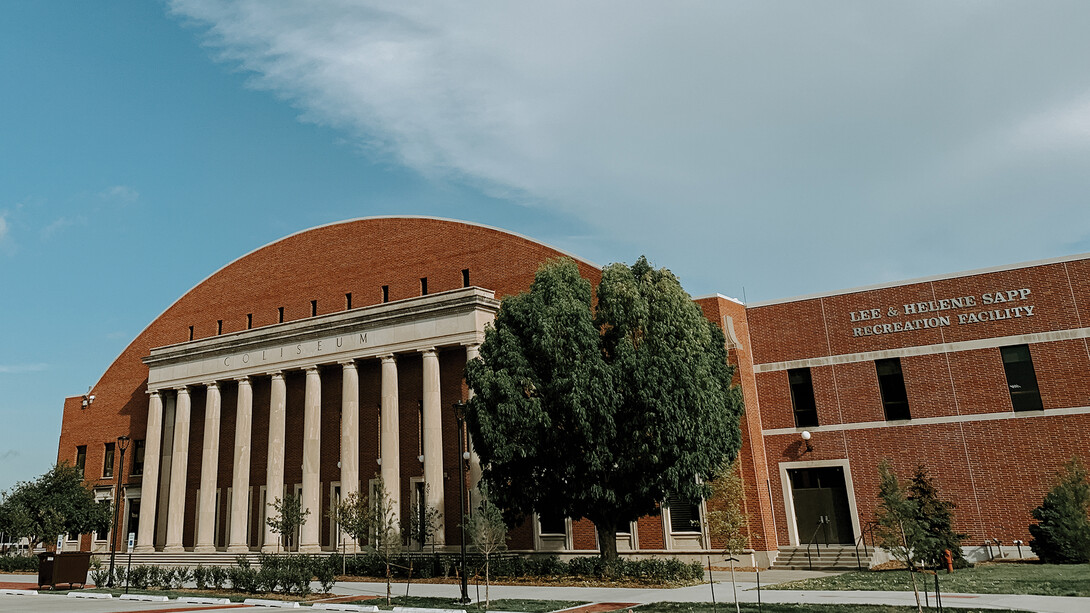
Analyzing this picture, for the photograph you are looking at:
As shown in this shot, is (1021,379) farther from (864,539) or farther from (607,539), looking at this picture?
(607,539)

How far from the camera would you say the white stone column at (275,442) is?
130 feet

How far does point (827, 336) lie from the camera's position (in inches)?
1406

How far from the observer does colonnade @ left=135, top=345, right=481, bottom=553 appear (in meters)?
36.0

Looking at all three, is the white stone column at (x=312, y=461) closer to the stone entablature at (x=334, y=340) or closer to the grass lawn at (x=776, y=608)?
the stone entablature at (x=334, y=340)

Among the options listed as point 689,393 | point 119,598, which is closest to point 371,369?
point 119,598

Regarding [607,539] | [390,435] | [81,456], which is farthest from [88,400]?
[607,539]

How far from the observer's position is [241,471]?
1609 inches

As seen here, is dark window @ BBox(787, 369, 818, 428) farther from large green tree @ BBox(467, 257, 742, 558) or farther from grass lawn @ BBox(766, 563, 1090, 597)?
grass lawn @ BBox(766, 563, 1090, 597)

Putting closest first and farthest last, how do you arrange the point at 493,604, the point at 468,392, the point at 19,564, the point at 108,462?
1. the point at 493,604
2. the point at 468,392
3. the point at 19,564
4. the point at 108,462

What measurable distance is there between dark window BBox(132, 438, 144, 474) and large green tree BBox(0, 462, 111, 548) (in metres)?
2.62

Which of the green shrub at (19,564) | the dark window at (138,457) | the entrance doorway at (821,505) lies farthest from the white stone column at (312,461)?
the entrance doorway at (821,505)

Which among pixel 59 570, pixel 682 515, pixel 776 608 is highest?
pixel 682 515

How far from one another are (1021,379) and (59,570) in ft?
127

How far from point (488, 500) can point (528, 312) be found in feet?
23.0
